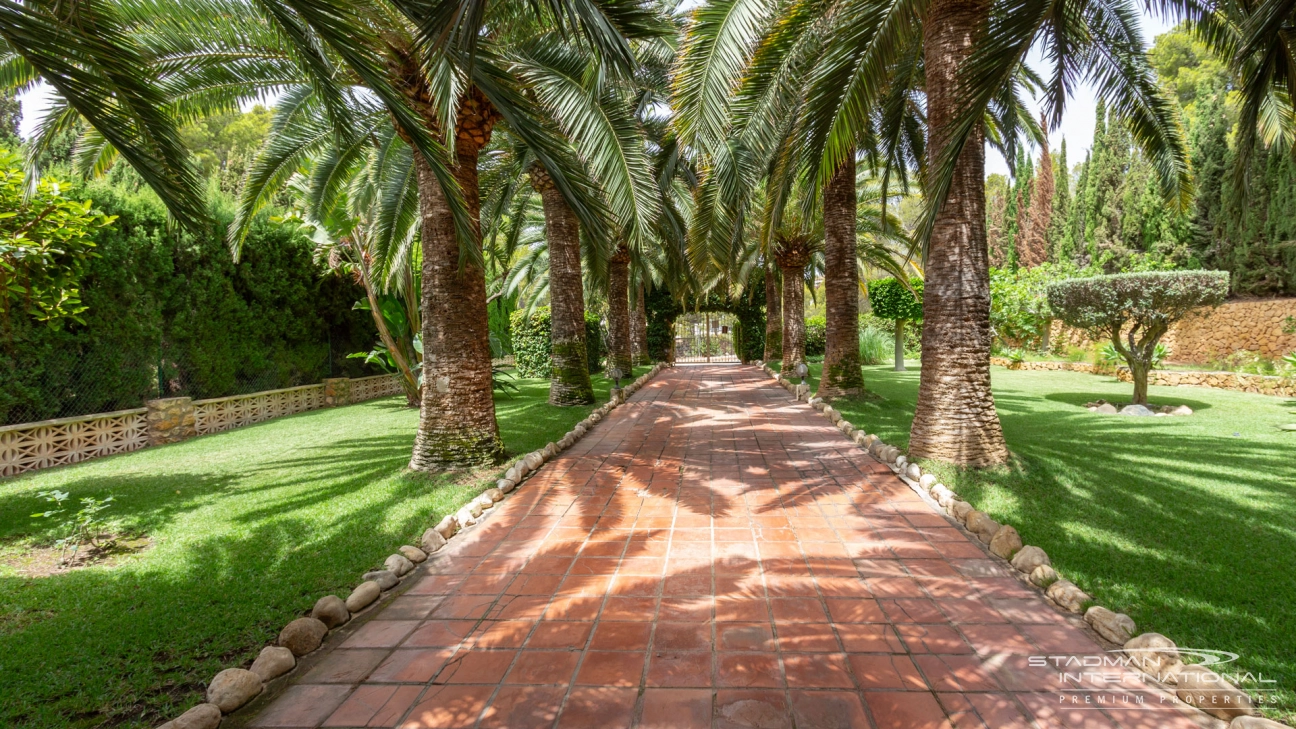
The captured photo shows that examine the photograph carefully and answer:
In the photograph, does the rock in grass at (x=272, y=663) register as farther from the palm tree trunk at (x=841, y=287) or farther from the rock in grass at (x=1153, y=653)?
the palm tree trunk at (x=841, y=287)

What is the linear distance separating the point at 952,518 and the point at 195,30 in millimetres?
8870

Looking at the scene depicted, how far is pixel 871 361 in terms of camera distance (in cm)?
2266

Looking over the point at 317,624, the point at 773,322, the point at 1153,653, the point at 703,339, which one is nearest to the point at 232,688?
the point at 317,624

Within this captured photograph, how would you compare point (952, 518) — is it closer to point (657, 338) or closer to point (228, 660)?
point (228, 660)

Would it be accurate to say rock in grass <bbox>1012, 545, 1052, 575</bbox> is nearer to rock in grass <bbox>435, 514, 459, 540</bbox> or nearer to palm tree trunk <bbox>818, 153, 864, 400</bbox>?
rock in grass <bbox>435, 514, 459, 540</bbox>

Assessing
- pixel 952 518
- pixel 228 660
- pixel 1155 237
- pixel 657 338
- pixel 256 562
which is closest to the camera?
pixel 228 660

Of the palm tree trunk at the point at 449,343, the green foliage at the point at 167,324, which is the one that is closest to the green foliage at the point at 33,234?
the green foliage at the point at 167,324

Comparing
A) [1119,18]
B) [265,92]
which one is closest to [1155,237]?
[1119,18]

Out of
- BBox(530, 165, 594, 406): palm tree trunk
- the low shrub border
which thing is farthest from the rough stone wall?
the low shrub border

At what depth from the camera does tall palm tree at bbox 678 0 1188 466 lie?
4438 millimetres

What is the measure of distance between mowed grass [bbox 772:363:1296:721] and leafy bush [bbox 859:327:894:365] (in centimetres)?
1365

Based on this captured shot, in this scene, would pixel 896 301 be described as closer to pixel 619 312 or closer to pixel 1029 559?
pixel 619 312

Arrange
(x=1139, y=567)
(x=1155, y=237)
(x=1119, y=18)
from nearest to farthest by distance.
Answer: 1. (x=1139, y=567)
2. (x=1119, y=18)
3. (x=1155, y=237)

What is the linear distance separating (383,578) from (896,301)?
59.2ft
